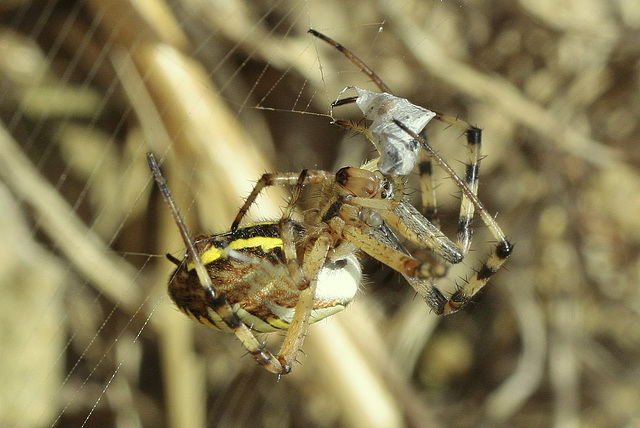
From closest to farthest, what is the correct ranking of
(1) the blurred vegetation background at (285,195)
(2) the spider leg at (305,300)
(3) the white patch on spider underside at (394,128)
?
(3) the white patch on spider underside at (394,128) < (2) the spider leg at (305,300) < (1) the blurred vegetation background at (285,195)

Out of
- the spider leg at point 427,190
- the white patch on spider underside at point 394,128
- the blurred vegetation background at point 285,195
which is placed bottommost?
the blurred vegetation background at point 285,195

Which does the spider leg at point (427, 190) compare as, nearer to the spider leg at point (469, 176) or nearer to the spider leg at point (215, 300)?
the spider leg at point (469, 176)

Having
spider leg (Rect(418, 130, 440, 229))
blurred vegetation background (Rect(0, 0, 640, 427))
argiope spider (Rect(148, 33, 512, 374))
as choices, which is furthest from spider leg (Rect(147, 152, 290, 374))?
blurred vegetation background (Rect(0, 0, 640, 427))

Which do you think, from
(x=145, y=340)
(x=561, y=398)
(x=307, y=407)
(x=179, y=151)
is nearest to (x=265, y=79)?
(x=179, y=151)

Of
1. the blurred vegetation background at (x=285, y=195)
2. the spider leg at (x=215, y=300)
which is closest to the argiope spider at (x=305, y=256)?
the spider leg at (x=215, y=300)

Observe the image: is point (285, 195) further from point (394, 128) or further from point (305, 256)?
point (394, 128)

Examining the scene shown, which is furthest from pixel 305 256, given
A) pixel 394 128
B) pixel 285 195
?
pixel 285 195

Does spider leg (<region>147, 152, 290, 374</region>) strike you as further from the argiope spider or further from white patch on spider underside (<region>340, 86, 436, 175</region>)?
white patch on spider underside (<region>340, 86, 436, 175</region>)

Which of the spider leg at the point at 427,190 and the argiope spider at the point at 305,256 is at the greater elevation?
the spider leg at the point at 427,190
